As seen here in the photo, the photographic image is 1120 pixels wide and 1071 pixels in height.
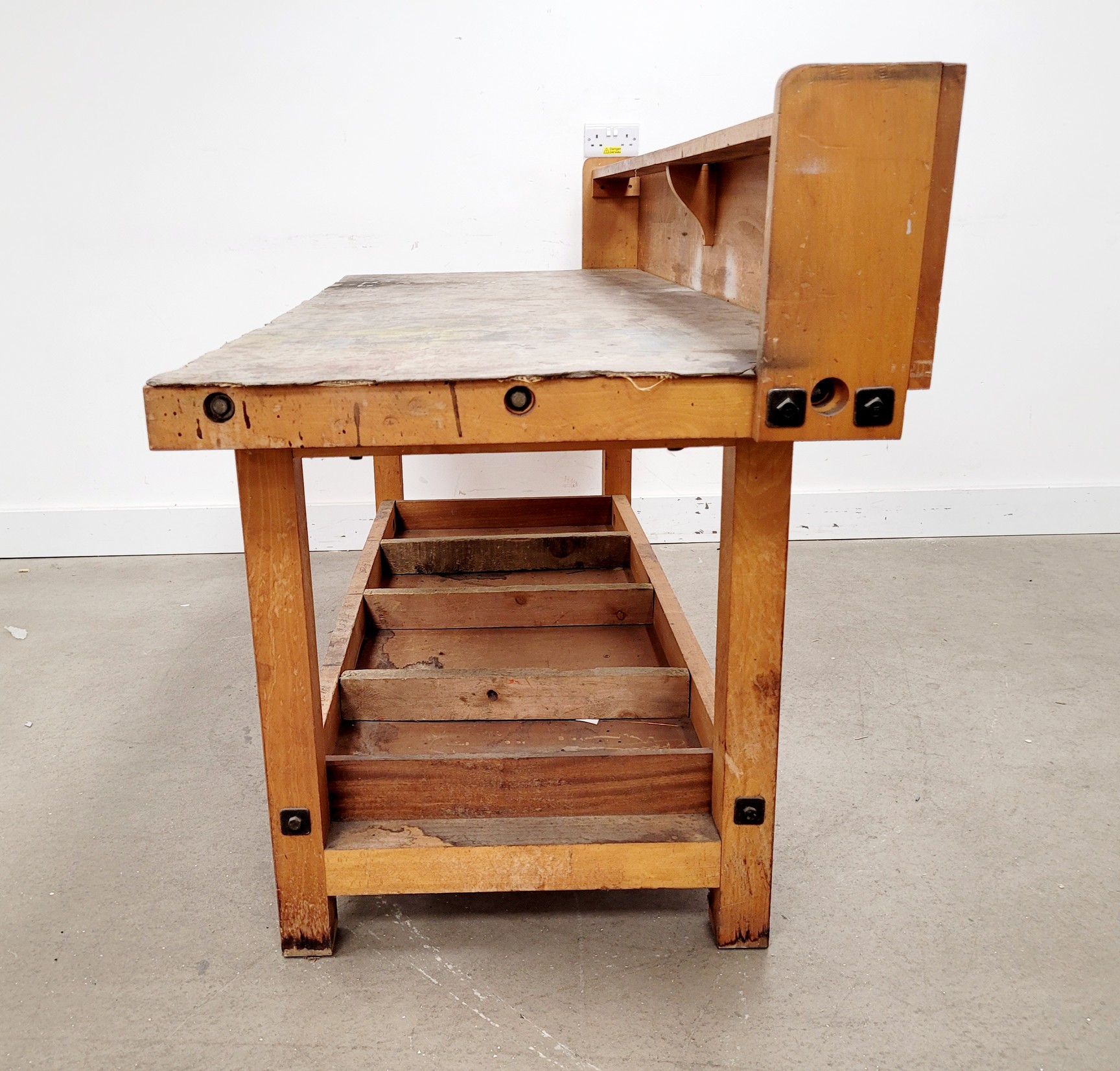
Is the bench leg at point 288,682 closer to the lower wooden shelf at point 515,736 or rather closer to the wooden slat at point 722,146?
the lower wooden shelf at point 515,736

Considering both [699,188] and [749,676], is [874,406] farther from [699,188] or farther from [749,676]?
[699,188]

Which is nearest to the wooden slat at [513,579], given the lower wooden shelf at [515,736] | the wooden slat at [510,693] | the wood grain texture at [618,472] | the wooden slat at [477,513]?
the lower wooden shelf at [515,736]

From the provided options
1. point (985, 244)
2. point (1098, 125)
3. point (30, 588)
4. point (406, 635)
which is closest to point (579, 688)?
point (406, 635)

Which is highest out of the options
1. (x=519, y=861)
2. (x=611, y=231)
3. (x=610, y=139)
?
(x=610, y=139)

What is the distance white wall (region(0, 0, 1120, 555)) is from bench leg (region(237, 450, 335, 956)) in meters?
2.13

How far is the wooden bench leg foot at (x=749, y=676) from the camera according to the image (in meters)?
1.24

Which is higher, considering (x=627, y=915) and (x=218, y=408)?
(x=218, y=408)

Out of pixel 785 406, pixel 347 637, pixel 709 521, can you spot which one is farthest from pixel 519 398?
pixel 709 521

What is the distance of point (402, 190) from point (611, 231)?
755 mm

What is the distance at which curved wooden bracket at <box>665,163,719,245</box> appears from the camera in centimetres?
172

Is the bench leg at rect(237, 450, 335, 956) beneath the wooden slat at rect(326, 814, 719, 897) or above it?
above

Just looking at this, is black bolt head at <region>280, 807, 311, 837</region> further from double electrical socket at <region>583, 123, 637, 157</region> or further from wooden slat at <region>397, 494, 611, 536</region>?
double electrical socket at <region>583, 123, 637, 157</region>

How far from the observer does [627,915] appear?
152 centimetres

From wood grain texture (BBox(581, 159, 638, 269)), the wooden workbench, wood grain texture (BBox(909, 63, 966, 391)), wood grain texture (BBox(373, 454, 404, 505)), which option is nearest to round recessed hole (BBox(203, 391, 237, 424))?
the wooden workbench
